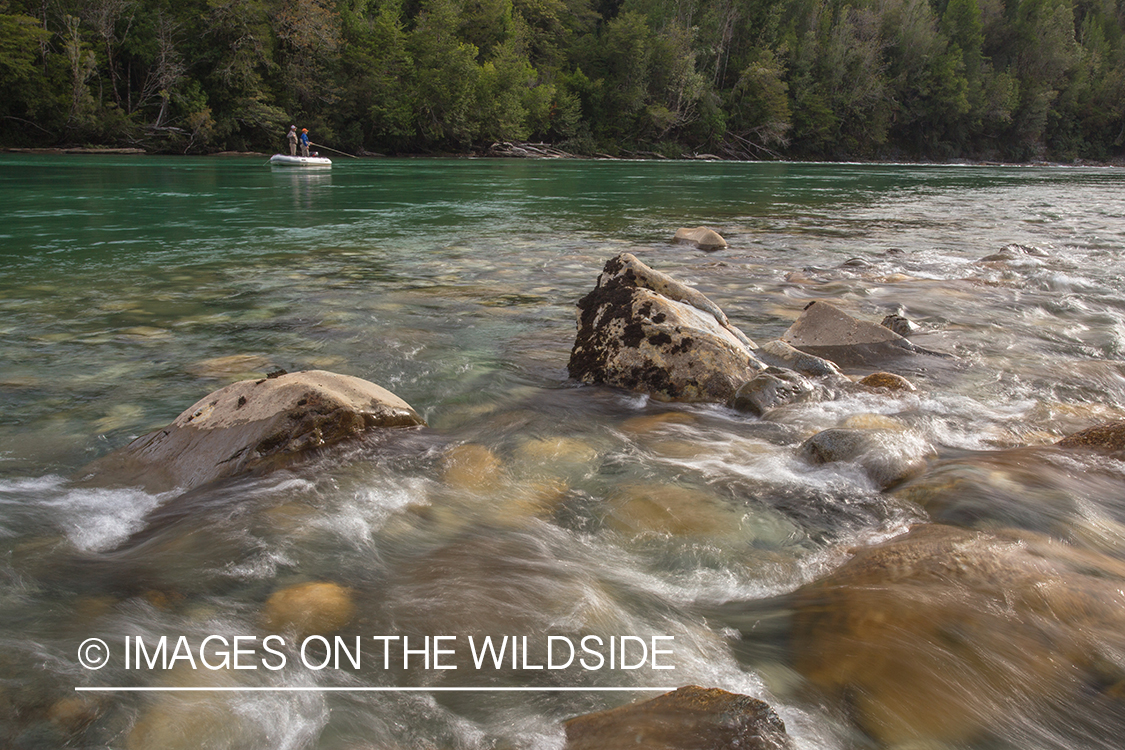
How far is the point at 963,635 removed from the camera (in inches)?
85.0

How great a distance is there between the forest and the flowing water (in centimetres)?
3957

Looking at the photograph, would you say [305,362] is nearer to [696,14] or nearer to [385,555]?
[385,555]

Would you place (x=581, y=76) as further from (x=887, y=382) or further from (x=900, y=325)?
(x=887, y=382)

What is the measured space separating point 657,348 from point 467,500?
6.39ft

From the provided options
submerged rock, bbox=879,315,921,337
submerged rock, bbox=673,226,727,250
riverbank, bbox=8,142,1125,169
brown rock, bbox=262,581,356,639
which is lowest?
brown rock, bbox=262,581,356,639

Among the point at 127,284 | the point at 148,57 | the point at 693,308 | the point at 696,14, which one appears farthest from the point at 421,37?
the point at 693,308

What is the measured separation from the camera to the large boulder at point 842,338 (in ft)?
17.6

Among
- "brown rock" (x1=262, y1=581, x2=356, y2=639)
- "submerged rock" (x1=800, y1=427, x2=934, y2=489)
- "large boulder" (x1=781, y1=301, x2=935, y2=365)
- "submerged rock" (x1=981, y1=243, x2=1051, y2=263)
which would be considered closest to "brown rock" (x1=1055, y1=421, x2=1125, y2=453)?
"submerged rock" (x1=800, y1=427, x2=934, y2=489)

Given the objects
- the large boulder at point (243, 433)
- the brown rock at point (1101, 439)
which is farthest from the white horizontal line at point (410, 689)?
the brown rock at point (1101, 439)

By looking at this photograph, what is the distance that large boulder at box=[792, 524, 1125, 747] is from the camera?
195 cm

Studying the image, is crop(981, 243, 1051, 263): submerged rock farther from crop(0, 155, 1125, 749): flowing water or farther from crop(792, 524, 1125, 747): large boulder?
crop(792, 524, 1125, 747): large boulder

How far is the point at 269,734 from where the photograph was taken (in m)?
1.92

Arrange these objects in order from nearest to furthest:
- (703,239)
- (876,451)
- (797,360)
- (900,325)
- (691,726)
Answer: (691,726), (876,451), (797,360), (900,325), (703,239)

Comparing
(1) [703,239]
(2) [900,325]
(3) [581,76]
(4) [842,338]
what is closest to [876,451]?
(4) [842,338]
